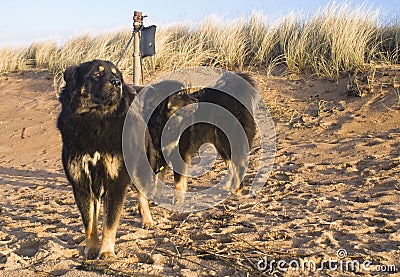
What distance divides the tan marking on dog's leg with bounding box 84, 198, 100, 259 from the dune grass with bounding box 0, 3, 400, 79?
22.3ft

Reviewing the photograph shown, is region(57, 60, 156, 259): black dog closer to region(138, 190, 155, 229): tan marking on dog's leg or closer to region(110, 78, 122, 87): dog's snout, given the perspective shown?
region(110, 78, 122, 87): dog's snout

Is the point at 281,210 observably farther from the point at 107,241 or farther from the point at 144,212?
the point at 107,241

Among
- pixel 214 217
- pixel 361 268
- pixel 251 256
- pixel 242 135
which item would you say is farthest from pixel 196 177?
pixel 361 268

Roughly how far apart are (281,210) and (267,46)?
7116 millimetres

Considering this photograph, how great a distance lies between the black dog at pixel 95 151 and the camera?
3820mm

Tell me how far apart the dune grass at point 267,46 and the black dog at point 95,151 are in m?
6.52

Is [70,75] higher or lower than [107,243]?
higher

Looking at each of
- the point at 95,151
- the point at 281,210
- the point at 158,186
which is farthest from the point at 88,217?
the point at 281,210

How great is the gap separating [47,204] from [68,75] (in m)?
2.22

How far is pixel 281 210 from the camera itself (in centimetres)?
471

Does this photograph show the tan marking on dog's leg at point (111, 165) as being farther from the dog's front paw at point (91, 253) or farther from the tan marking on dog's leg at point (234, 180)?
the tan marking on dog's leg at point (234, 180)

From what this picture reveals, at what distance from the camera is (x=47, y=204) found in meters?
5.70

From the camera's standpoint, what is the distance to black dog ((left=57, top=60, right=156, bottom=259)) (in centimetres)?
382

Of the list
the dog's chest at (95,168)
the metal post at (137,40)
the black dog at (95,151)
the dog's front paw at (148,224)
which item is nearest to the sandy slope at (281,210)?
the dog's front paw at (148,224)
